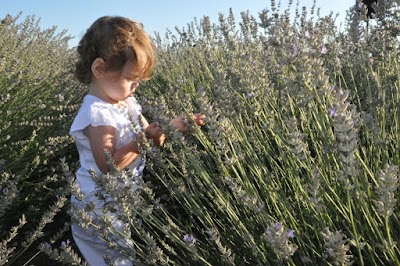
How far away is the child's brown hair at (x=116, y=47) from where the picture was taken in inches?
68.7

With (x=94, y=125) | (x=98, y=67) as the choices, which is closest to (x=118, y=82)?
(x=98, y=67)

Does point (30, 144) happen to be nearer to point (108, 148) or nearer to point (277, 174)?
point (108, 148)

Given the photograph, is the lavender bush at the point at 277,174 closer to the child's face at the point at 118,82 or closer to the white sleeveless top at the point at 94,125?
the white sleeveless top at the point at 94,125

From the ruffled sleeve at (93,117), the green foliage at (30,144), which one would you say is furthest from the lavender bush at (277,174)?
the ruffled sleeve at (93,117)

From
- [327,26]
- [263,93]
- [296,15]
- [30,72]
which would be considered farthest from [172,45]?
[263,93]

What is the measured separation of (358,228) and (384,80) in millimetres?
870

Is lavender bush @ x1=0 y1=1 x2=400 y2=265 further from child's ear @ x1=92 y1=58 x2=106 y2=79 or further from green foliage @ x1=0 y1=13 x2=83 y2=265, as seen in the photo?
child's ear @ x1=92 y1=58 x2=106 y2=79

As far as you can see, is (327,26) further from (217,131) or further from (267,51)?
(217,131)

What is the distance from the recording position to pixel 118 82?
1750mm

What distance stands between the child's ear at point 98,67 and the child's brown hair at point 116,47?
17 mm

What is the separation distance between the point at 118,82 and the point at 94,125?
0.19 metres

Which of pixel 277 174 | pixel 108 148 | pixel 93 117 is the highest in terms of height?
pixel 93 117

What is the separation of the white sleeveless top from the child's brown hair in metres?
0.14

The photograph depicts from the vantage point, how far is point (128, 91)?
1.77 meters
